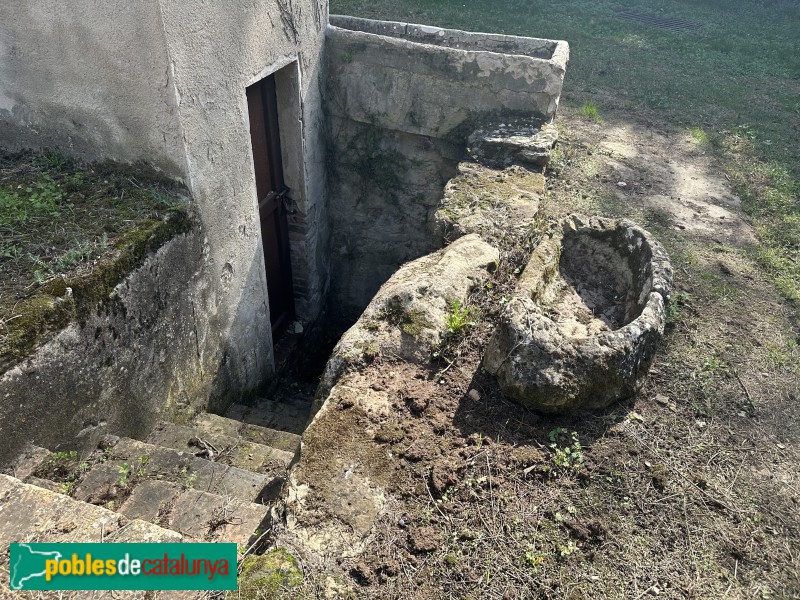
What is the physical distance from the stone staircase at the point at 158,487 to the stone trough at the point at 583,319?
49.6 inches

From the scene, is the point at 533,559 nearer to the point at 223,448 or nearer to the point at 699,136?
the point at 223,448

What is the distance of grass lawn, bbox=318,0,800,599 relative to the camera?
2340 millimetres

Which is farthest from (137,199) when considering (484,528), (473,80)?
(473,80)

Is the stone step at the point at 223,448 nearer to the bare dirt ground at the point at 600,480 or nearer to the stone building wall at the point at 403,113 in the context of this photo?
the bare dirt ground at the point at 600,480

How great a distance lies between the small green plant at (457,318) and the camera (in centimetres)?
342

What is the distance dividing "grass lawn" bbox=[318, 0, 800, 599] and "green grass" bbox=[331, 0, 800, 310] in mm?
63

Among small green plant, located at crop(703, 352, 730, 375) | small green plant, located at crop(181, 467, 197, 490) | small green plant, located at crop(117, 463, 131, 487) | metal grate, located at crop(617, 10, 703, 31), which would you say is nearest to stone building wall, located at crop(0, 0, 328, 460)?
small green plant, located at crop(117, 463, 131, 487)

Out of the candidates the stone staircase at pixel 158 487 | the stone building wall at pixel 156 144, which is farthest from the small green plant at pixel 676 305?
the stone building wall at pixel 156 144

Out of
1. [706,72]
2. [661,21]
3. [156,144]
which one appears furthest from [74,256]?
[661,21]

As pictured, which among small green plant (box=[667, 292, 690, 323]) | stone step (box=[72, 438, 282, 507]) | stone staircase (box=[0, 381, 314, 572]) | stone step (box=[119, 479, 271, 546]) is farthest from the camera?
small green plant (box=[667, 292, 690, 323])

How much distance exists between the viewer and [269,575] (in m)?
2.19

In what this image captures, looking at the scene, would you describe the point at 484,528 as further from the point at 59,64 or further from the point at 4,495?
the point at 59,64

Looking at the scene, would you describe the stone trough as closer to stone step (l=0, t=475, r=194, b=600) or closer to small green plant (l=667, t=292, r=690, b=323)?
small green plant (l=667, t=292, r=690, b=323)

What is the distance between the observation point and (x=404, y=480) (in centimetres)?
265
